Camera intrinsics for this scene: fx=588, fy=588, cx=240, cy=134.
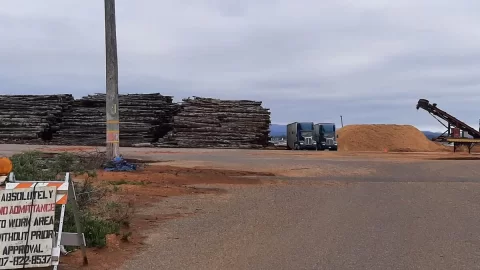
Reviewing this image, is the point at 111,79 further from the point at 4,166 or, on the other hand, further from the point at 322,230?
the point at 4,166

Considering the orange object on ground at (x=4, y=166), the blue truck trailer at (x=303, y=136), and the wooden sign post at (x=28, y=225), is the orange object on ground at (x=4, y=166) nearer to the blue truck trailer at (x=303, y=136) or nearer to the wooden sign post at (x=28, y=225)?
the wooden sign post at (x=28, y=225)

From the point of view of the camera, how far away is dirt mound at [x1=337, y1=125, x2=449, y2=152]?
5509cm

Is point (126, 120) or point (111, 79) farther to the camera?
point (126, 120)

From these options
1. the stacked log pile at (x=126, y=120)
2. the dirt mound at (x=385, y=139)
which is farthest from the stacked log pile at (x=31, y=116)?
the dirt mound at (x=385, y=139)

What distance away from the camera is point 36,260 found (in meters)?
6.19

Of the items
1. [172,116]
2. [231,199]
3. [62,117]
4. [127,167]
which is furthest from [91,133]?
[231,199]

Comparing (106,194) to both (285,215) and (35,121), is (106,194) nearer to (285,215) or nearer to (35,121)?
(285,215)

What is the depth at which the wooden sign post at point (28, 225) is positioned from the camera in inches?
243

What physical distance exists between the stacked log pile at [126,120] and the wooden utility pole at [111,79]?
25.0 metres

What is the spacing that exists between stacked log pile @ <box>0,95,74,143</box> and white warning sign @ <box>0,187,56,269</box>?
4206cm

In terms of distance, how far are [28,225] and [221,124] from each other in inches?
1653

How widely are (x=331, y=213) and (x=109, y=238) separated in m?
4.90

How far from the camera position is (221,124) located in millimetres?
48188

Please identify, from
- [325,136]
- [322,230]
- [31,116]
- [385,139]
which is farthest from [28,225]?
[385,139]
